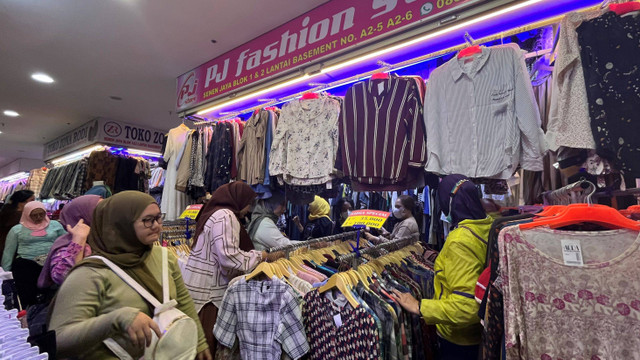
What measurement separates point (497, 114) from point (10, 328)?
97.8 inches

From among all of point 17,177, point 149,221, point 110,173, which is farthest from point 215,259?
point 17,177

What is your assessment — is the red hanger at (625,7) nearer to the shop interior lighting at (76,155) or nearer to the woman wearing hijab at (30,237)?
the woman wearing hijab at (30,237)

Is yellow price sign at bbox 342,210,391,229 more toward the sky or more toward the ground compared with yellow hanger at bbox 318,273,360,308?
Answer: more toward the sky

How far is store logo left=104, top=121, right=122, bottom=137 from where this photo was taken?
8.02 meters

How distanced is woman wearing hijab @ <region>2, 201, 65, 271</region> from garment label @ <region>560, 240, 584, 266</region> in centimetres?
424

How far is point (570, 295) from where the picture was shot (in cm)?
117

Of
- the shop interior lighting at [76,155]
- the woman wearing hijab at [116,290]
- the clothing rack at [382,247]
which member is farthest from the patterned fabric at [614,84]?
the shop interior lighting at [76,155]

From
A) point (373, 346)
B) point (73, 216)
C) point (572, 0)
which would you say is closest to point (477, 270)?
point (373, 346)

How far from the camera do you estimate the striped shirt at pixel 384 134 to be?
243 cm

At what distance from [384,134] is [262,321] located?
1.56 m

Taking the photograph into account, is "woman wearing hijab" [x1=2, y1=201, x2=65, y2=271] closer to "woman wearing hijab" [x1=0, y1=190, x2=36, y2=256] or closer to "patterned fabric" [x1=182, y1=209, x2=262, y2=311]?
"woman wearing hijab" [x1=0, y1=190, x2=36, y2=256]

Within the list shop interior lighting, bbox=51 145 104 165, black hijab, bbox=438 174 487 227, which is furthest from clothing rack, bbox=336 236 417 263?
shop interior lighting, bbox=51 145 104 165

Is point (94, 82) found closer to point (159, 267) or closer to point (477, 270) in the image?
point (159, 267)

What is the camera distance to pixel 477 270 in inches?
63.9
